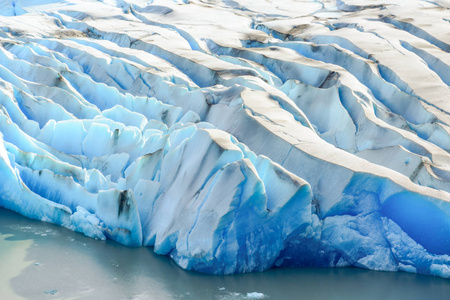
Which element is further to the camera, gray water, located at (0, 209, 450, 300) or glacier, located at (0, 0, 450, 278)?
glacier, located at (0, 0, 450, 278)

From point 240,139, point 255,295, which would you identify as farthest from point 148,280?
point 240,139

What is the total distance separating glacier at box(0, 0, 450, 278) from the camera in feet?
17.5

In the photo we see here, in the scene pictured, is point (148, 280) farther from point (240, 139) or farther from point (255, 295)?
point (240, 139)

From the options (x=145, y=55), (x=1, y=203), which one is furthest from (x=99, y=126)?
(x=145, y=55)

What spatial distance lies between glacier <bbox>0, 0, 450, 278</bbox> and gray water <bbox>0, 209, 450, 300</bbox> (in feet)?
0.45

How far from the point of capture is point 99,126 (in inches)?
278

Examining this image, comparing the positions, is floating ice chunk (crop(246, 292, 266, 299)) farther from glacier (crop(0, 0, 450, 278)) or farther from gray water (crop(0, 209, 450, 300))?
glacier (crop(0, 0, 450, 278))

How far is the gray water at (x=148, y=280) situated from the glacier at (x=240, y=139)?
138 millimetres

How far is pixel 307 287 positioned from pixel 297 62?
4404 millimetres

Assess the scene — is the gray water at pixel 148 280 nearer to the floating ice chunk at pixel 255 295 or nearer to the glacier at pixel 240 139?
the floating ice chunk at pixel 255 295

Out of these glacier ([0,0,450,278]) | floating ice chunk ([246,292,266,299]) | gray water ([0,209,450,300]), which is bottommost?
gray water ([0,209,450,300])

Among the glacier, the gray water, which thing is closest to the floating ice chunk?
the gray water

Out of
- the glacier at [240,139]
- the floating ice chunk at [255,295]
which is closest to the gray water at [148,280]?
the floating ice chunk at [255,295]

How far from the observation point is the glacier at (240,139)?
209 inches
